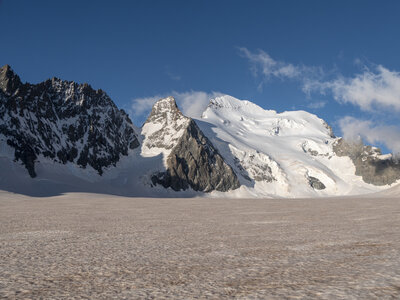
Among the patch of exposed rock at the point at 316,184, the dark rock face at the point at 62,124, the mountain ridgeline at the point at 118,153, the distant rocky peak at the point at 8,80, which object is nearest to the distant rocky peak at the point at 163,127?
the mountain ridgeline at the point at 118,153

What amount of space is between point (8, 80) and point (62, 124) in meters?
24.2

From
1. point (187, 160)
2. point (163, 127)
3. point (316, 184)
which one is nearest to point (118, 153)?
point (163, 127)

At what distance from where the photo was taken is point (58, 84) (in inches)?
5502

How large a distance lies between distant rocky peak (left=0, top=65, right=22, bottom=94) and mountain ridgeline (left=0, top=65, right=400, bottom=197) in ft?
1.09

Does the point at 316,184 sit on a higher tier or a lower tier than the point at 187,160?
lower

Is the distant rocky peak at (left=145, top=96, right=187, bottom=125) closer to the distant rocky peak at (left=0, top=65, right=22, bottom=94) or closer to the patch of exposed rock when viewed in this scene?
the distant rocky peak at (left=0, top=65, right=22, bottom=94)

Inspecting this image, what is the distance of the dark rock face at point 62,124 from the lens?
348 feet

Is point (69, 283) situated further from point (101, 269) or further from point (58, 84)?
point (58, 84)

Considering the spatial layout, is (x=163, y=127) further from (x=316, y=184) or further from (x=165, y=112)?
(x=316, y=184)

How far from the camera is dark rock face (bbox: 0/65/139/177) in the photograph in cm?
10612

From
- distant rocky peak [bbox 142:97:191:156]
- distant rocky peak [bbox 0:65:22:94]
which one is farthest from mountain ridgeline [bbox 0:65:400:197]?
distant rocky peak [bbox 142:97:191:156]

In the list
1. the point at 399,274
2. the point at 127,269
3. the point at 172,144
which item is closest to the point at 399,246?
the point at 399,274

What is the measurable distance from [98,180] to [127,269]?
128m

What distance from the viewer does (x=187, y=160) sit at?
14800 cm
